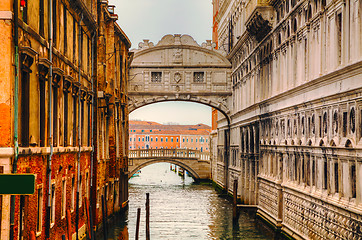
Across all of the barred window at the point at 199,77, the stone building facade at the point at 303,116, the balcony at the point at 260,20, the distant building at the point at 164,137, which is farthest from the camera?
the distant building at the point at 164,137

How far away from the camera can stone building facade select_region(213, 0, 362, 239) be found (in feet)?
33.3

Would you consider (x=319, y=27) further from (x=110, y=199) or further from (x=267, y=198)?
(x=110, y=199)

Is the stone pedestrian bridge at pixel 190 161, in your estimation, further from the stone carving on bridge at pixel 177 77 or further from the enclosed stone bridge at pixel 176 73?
the stone carving on bridge at pixel 177 77

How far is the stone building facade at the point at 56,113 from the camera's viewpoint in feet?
24.1

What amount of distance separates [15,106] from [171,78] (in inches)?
737

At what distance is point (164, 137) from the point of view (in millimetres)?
105000

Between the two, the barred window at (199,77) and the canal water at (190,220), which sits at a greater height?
the barred window at (199,77)

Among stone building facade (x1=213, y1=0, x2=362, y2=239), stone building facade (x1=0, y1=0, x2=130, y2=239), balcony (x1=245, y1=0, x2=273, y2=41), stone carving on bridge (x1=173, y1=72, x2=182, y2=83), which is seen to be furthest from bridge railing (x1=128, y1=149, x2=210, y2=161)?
balcony (x1=245, y1=0, x2=273, y2=41)

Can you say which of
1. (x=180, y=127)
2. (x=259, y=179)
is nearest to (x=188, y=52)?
(x=259, y=179)

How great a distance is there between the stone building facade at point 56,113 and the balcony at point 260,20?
4.29 m

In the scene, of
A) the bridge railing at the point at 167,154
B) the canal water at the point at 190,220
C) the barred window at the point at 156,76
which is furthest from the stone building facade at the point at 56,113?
the bridge railing at the point at 167,154

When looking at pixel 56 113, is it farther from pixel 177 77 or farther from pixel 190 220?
pixel 177 77

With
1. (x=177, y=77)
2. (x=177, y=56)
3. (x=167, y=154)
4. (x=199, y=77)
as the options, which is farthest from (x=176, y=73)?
(x=167, y=154)

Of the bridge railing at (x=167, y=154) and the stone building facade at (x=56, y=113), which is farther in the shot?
the bridge railing at (x=167, y=154)
